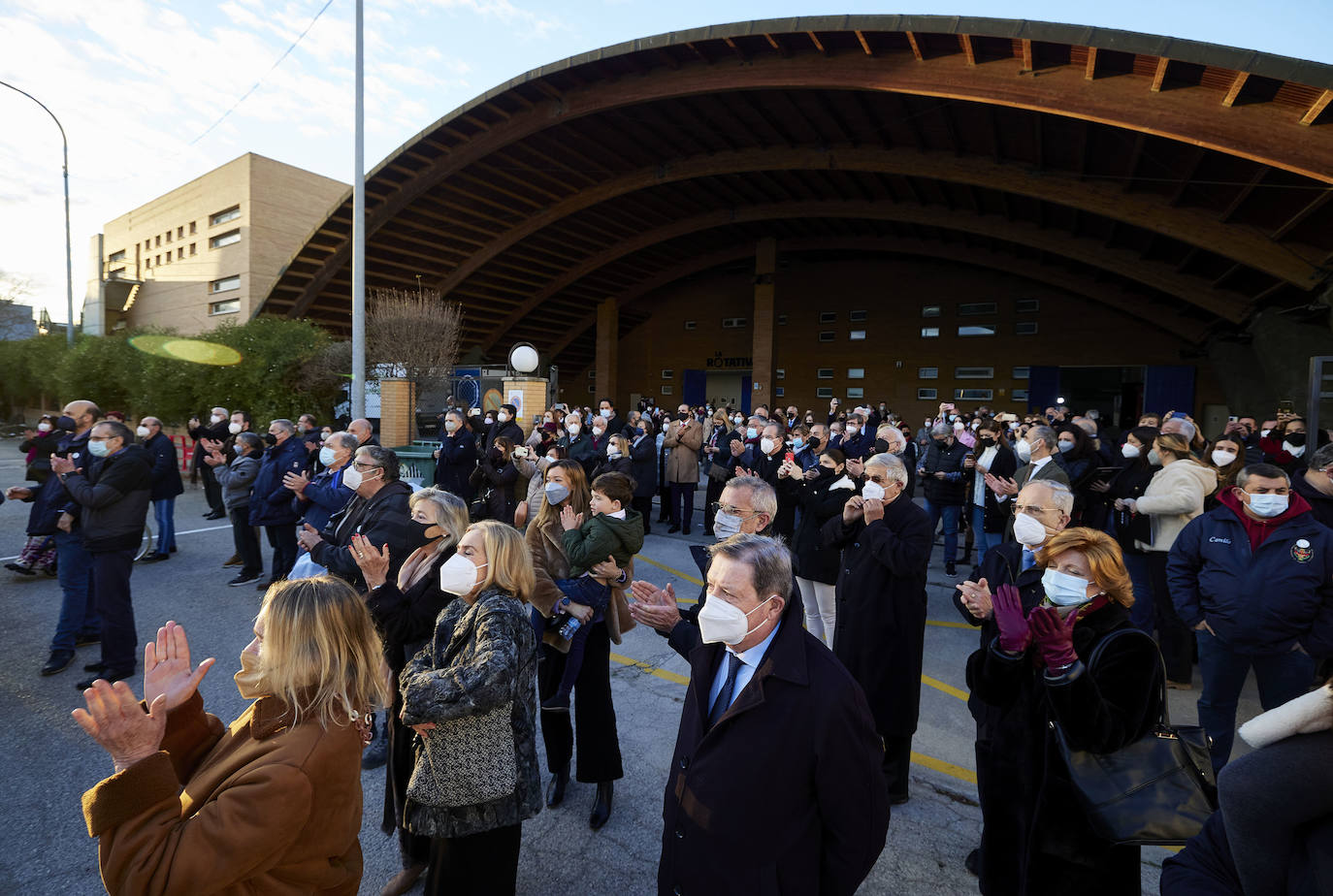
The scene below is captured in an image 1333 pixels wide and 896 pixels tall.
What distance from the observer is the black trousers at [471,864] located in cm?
250

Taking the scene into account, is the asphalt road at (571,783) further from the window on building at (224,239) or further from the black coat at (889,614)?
the window on building at (224,239)

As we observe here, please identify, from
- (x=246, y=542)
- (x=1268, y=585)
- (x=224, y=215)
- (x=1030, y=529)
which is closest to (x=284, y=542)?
(x=246, y=542)

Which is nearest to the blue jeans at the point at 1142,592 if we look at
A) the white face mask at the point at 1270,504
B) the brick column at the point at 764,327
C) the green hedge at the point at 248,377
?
the white face mask at the point at 1270,504

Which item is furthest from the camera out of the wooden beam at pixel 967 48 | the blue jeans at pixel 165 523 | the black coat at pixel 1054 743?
the wooden beam at pixel 967 48

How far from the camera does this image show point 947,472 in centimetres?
862

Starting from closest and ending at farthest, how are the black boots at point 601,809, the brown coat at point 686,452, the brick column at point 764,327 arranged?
the black boots at point 601,809
the brown coat at point 686,452
the brick column at point 764,327

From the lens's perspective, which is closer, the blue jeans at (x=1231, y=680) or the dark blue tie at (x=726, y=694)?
the dark blue tie at (x=726, y=694)

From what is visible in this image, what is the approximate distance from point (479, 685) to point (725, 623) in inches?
37.1

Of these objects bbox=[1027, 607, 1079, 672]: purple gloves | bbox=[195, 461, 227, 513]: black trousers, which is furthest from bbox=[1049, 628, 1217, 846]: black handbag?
bbox=[195, 461, 227, 513]: black trousers

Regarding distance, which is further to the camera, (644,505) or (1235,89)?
(1235,89)

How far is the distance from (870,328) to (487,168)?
16.9m

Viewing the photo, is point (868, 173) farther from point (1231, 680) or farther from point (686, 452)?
point (1231, 680)

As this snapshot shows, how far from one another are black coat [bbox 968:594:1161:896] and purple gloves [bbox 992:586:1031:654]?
76 millimetres

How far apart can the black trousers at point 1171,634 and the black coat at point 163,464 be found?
9831 millimetres
